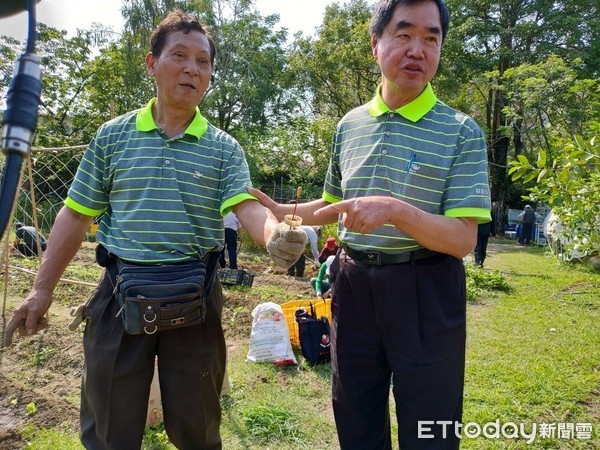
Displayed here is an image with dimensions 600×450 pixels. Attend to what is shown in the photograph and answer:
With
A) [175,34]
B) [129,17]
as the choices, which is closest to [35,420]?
[175,34]

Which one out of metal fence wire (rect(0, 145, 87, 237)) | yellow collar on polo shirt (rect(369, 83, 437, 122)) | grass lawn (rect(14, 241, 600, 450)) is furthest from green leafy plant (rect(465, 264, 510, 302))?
yellow collar on polo shirt (rect(369, 83, 437, 122))

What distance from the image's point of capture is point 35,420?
10.5 feet

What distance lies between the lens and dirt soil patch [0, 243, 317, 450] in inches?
128

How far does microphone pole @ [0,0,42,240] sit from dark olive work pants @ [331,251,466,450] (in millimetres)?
1313

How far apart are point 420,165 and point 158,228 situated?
41.8 inches

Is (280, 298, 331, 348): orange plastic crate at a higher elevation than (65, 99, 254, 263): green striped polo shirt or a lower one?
lower

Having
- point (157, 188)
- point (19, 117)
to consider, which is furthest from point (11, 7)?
point (157, 188)

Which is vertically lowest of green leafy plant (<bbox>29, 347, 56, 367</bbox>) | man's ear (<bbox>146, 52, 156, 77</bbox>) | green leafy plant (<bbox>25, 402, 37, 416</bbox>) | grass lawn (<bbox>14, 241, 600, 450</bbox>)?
green leafy plant (<bbox>25, 402, 37, 416</bbox>)

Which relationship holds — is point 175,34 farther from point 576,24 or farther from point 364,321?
point 576,24

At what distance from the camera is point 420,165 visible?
1.71m

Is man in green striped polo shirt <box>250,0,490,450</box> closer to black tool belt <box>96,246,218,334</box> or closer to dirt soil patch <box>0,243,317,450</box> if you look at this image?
black tool belt <box>96,246,218,334</box>

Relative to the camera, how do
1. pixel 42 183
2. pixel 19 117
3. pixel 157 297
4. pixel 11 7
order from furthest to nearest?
pixel 42 183, pixel 157 297, pixel 11 7, pixel 19 117

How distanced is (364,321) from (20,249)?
10.5 metres

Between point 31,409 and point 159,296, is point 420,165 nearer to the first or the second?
point 159,296
